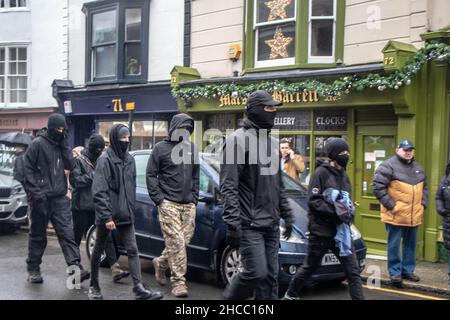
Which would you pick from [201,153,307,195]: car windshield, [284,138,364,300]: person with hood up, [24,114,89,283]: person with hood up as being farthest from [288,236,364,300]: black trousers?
[24,114,89,283]: person with hood up

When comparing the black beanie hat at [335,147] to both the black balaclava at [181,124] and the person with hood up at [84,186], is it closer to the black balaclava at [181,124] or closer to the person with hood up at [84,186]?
the black balaclava at [181,124]

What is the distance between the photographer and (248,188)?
538 centimetres

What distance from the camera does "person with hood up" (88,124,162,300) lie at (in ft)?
21.0

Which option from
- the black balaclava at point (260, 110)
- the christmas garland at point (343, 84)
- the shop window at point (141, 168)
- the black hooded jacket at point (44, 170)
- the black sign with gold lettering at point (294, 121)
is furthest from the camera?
the black sign with gold lettering at point (294, 121)

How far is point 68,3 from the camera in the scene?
17594mm

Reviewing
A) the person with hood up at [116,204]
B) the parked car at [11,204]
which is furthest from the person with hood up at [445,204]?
the parked car at [11,204]

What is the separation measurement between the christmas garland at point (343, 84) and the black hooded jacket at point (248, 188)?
15.1 feet

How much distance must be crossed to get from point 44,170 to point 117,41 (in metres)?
9.18

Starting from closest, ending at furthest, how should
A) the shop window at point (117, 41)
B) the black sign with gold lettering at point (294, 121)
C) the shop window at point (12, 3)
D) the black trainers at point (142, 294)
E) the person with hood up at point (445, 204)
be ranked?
the black trainers at point (142, 294), the person with hood up at point (445, 204), the black sign with gold lettering at point (294, 121), the shop window at point (117, 41), the shop window at point (12, 3)

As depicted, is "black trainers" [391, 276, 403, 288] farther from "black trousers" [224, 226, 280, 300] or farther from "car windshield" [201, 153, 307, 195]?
"black trousers" [224, 226, 280, 300]

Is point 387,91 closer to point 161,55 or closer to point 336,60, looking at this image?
point 336,60

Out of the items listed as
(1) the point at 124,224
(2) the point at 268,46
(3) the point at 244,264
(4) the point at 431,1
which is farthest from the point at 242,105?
(3) the point at 244,264

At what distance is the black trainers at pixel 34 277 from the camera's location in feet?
24.2

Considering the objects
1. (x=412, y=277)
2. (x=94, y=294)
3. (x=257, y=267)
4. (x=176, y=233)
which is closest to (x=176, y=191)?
(x=176, y=233)
